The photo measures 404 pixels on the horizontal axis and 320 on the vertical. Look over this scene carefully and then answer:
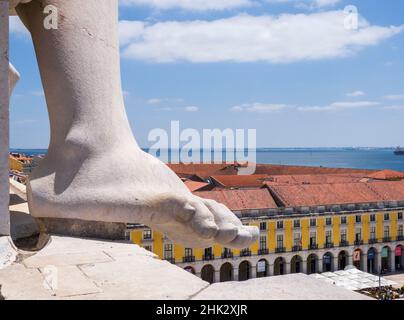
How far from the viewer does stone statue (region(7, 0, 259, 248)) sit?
19.3ft

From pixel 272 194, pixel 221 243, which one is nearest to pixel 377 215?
pixel 272 194

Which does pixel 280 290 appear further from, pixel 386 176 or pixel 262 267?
pixel 386 176

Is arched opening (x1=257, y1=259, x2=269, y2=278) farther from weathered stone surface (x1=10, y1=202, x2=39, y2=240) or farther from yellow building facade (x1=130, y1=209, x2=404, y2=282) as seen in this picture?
weathered stone surface (x1=10, y1=202, x2=39, y2=240)

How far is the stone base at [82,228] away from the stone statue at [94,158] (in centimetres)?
2

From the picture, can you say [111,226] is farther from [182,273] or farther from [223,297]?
[223,297]

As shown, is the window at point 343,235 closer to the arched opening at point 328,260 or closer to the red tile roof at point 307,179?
the arched opening at point 328,260

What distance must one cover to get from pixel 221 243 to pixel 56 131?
2.40 metres

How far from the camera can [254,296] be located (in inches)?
133

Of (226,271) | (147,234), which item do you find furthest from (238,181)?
(147,234)

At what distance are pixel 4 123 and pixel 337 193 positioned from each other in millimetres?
55338

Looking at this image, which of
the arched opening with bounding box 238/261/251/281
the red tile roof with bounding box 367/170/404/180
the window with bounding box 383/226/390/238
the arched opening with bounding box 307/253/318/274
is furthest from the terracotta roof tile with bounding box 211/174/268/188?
the red tile roof with bounding box 367/170/404/180

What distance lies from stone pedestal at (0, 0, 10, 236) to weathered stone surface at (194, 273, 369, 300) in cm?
236

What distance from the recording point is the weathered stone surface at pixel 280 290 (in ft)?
10.8

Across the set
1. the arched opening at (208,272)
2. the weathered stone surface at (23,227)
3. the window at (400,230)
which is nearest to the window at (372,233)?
the window at (400,230)
